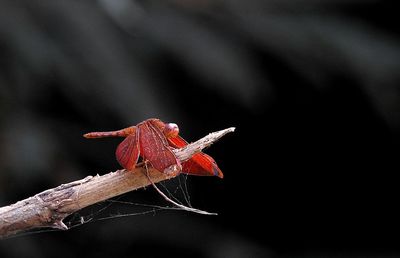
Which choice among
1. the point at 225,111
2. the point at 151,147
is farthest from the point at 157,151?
the point at 225,111

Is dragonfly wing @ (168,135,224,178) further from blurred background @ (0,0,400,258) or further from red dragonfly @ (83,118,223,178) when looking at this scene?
blurred background @ (0,0,400,258)

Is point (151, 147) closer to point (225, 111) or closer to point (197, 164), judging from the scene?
point (197, 164)

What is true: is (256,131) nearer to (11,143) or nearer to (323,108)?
(323,108)

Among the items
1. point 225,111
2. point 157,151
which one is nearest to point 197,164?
point 157,151

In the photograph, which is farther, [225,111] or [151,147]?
[225,111]

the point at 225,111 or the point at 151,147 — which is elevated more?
the point at 225,111

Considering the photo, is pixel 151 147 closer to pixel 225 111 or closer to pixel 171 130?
pixel 171 130

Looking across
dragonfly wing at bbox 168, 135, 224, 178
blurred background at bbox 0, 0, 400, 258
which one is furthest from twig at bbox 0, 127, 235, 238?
blurred background at bbox 0, 0, 400, 258
